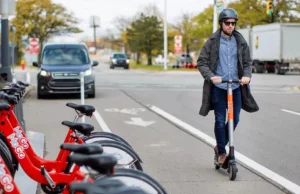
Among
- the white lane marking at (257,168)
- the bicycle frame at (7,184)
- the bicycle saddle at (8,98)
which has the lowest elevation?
the white lane marking at (257,168)

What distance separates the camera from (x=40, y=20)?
2894 inches

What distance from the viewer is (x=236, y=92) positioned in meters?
7.73

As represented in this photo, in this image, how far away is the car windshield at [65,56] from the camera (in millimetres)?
20562

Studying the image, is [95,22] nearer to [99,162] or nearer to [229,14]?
[229,14]

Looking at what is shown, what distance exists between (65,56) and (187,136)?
34.0 ft

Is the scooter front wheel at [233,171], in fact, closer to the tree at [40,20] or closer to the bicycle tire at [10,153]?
the bicycle tire at [10,153]

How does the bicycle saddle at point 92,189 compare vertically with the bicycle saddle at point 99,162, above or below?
below

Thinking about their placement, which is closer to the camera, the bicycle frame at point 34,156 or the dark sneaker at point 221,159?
the bicycle frame at point 34,156

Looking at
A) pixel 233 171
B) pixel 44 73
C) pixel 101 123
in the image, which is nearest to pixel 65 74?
pixel 44 73

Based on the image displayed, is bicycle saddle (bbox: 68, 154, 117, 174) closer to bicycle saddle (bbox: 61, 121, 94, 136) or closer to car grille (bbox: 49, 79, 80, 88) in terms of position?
bicycle saddle (bbox: 61, 121, 94, 136)

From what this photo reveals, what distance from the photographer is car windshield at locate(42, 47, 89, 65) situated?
20.6 meters

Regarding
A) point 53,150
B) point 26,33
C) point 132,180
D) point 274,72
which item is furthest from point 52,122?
point 26,33

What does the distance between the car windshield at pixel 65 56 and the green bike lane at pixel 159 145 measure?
7.58 feet

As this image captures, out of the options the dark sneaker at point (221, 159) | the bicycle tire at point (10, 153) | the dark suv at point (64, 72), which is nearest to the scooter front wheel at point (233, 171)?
the dark sneaker at point (221, 159)
